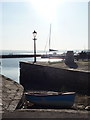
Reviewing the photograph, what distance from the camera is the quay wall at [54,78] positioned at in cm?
1537

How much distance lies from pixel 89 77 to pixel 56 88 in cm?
426

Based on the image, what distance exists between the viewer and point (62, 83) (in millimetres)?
17609

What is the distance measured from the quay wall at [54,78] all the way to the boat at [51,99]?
5723 millimetres

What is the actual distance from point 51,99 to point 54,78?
991cm

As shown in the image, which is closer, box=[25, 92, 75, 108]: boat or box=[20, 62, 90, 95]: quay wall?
box=[25, 92, 75, 108]: boat

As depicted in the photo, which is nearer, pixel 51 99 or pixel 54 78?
pixel 51 99

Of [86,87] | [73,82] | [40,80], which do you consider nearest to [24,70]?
[40,80]

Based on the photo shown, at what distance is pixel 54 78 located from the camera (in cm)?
1862

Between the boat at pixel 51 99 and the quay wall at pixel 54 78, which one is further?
the quay wall at pixel 54 78

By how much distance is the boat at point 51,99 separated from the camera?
28.3 feet

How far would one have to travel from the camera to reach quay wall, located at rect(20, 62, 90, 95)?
1537 centimetres

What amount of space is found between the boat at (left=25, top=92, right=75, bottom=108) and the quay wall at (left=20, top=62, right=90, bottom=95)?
5723 millimetres

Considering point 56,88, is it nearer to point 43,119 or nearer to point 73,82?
point 73,82

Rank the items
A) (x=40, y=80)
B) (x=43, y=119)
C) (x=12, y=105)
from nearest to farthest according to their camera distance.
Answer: (x=43, y=119)
(x=12, y=105)
(x=40, y=80)
